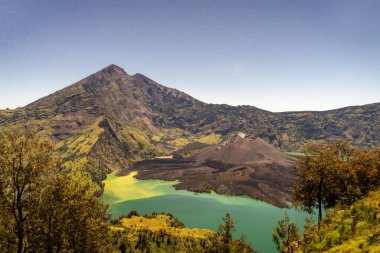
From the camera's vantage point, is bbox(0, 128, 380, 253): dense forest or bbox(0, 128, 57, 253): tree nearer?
bbox(0, 128, 57, 253): tree

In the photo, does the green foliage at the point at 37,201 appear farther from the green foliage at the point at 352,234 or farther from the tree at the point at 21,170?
the green foliage at the point at 352,234

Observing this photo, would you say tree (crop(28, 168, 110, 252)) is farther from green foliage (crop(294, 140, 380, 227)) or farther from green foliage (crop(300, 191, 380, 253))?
green foliage (crop(294, 140, 380, 227))

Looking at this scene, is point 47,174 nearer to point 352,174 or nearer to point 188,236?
point 352,174

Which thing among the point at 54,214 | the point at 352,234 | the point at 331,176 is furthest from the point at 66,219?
the point at 331,176

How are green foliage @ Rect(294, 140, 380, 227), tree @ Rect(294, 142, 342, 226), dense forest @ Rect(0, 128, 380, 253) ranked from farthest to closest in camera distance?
green foliage @ Rect(294, 140, 380, 227) → tree @ Rect(294, 142, 342, 226) → dense forest @ Rect(0, 128, 380, 253)

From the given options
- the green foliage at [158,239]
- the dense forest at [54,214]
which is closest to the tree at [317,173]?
the dense forest at [54,214]

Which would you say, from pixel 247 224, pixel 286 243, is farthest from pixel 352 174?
pixel 247 224

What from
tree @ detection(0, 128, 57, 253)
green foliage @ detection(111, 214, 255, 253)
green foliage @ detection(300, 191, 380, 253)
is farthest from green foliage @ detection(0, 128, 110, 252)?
green foliage @ detection(111, 214, 255, 253)
